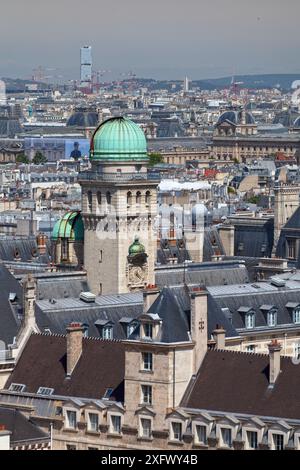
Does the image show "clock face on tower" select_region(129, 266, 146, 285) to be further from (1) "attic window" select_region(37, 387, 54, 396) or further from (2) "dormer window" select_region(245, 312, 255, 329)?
(1) "attic window" select_region(37, 387, 54, 396)

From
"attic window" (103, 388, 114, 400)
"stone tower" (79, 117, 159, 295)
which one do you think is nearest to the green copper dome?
"stone tower" (79, 117, 159, 295)

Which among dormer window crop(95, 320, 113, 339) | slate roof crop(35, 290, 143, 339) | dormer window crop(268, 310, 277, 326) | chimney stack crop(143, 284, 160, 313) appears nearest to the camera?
chimney stack crop(143, 284, 160, 313)

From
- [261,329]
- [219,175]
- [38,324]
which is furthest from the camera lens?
[219,175]

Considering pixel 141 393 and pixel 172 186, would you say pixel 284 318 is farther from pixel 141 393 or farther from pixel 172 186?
pixel 172 186

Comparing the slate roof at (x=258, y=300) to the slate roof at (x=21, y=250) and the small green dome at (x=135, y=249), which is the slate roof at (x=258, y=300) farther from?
the slate roof at (x=21, y=250)

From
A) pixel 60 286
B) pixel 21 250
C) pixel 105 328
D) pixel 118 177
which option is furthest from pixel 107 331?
pixel 21 250

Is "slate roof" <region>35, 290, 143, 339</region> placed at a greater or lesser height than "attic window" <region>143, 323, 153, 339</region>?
lesser
